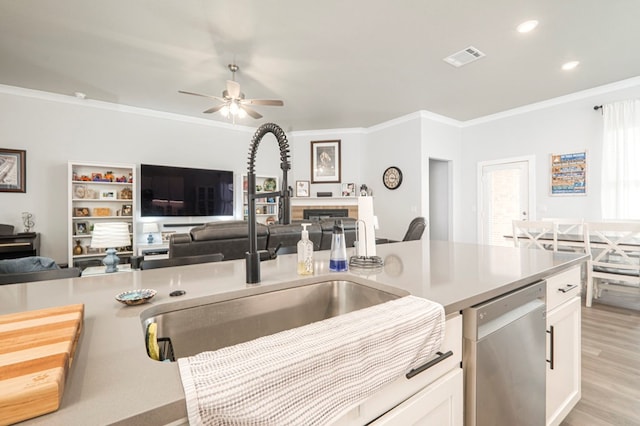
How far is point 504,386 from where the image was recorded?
98 cm

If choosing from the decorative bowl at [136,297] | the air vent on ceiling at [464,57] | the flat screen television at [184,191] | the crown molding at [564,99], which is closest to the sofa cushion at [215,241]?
the decorative bowl at [136,297]

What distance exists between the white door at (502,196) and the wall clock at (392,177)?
1.46 meters

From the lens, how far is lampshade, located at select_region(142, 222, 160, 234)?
4648mm

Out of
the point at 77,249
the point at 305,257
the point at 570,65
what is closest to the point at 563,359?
the point at 305,257

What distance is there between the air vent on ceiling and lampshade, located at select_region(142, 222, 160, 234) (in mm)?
4762

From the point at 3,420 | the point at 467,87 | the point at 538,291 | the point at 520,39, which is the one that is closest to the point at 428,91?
the point at 467,87

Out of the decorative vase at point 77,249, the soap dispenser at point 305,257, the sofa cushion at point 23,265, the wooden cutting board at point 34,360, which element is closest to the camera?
the wooden cutting board at point 34,360

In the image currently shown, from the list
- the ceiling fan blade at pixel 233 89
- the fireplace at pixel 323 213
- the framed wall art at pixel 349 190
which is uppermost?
the ceiling fan blade at pixel 233 89

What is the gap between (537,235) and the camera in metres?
3.57

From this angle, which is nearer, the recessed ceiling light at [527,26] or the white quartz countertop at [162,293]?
the white quartz countertop at [162,293]

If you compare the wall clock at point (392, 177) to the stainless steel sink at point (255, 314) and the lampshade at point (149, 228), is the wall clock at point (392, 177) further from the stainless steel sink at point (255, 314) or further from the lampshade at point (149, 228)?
the stainless steel sink at point (255, 314)

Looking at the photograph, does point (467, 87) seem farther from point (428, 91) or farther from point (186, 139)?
point (186, 139)

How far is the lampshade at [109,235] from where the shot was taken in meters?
2.23

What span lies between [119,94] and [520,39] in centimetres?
510
